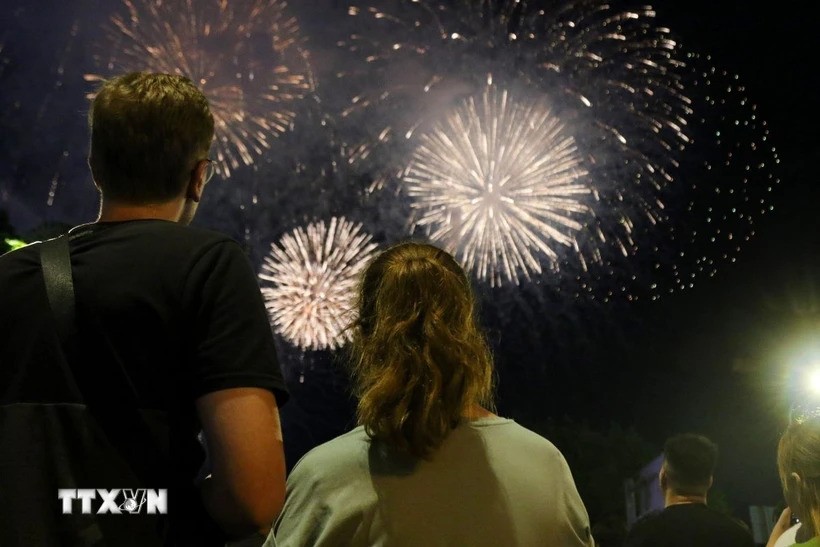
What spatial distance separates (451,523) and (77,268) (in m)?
1.41

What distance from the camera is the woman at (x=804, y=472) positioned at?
14.9 ft

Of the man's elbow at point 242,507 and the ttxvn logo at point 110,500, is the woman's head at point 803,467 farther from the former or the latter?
the ttxvn logo at point 110,500

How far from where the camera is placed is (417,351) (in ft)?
10.3

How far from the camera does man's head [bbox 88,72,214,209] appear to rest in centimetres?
245

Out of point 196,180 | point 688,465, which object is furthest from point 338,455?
point 688,465

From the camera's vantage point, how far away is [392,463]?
10.1ft

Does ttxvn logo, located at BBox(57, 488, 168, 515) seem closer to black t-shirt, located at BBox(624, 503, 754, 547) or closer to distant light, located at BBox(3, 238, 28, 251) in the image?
black t-shirt, located at BBox(624, 503, 754, 547)

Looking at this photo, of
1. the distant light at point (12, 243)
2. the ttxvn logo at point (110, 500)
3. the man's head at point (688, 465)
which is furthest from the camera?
the distant light at point (12, 243)

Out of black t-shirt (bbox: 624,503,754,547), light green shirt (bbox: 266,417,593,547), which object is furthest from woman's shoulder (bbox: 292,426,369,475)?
black t-shirt (bbox: 624,503,754,547)

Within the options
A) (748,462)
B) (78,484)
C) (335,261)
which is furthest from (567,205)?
(748,462)

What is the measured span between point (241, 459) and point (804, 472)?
335 centimetres

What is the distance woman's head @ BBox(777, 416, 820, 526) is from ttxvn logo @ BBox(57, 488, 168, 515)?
3446 millimetres

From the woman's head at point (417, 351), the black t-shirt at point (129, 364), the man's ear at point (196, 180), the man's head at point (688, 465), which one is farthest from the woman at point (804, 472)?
the man's ear at point (196, 180)

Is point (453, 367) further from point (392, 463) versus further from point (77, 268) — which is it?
point (77, 268)
